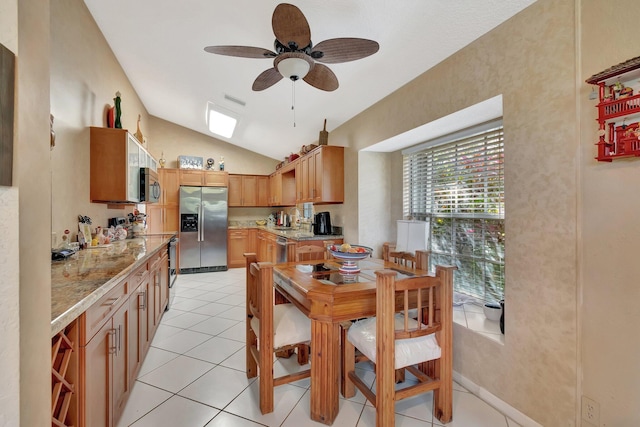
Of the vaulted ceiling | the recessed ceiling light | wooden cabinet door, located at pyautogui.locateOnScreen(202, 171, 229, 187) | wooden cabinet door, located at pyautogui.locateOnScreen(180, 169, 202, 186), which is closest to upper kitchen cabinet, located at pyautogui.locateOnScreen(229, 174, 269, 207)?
wooden cabinet door, located at pyautogui.locateOnScreen(202, 171, 229, 187)

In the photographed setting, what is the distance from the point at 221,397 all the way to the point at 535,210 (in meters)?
2.34

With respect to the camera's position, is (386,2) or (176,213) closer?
(386,2)

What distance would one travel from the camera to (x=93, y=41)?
306 cm

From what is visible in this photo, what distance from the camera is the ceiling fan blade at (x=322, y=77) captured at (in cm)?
210

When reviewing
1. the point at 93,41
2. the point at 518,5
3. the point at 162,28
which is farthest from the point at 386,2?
the point at 93,41

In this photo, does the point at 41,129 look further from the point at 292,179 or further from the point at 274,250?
the point at 292,179

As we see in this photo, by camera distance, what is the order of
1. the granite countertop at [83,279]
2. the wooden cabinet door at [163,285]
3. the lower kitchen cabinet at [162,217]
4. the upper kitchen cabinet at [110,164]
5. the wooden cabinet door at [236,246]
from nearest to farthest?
the granite countertop at [83,279]
the upper kitchen cabinet at [110,164]
the wooden cabinet door at [163,285]
the lower kitchen cabinet at [162,217]
the wooden cabinet door at [236,246]

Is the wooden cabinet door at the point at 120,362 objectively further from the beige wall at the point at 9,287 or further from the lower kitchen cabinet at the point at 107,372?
the beige wall at the point at 9,287

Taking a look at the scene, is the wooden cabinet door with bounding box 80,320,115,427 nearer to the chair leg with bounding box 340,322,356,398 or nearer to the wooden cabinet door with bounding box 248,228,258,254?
the chair leg with bounding box 340,322,356,398

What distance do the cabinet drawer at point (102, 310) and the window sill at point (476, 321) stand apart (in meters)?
2.22

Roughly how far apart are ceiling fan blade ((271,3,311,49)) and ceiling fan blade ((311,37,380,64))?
0.36 ft

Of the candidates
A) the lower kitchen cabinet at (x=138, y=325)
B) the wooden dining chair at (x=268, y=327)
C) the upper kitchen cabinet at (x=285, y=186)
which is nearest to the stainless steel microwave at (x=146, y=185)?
the lower kitchen cabinet at (x=138, y=325)

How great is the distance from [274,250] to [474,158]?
11.9 feet

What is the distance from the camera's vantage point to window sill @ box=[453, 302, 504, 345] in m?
1.92
